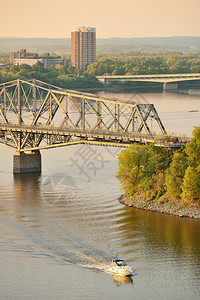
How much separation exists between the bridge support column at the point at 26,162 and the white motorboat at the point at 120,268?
39.2 m

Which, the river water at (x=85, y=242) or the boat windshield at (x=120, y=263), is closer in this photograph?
the river water at (x=85, y=242)

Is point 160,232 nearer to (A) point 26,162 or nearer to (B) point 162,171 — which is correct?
(B) point 162,171

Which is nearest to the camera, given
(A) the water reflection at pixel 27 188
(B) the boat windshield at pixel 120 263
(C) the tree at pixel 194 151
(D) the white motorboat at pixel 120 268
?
(D) the white motorboat at pixel 120 268

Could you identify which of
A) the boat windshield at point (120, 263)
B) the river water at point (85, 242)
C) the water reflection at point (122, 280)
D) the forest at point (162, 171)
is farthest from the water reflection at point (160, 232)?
the water reflection at point (122, 280)

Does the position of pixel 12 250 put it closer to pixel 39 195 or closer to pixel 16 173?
pixel 39 195

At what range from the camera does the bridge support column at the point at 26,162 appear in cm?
9375

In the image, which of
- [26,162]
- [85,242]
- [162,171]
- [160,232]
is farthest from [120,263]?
[26,162]

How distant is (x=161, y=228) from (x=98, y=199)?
41.1 ft

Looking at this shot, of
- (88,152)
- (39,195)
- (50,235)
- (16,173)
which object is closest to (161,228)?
(50,235)

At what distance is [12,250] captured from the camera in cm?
6166

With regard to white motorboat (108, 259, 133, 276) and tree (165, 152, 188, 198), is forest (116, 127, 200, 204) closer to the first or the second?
tree (165, 152, 188, 198)

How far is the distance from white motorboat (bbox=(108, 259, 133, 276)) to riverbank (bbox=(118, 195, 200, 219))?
14.1m

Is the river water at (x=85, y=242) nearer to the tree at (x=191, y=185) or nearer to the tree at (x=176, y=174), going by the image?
the tree at (x=191, y=185)

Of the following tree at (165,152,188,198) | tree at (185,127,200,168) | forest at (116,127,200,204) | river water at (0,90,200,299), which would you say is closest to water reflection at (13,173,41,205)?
river water at (0,90,200,299)
